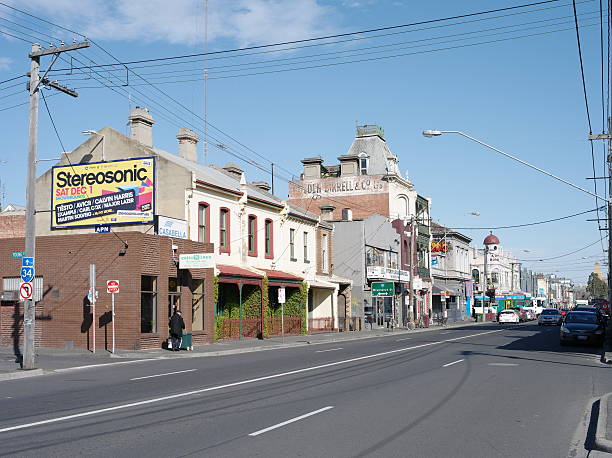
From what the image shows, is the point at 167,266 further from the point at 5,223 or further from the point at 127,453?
the point at 127,453

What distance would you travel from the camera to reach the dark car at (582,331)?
30.5 m

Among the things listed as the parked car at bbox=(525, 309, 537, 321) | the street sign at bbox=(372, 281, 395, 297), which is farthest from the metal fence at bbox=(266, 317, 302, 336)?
the parked car at bbox=(525, 309, 537, 321)

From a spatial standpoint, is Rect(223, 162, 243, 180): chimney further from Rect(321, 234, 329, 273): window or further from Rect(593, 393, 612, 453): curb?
Rect(593, 393, 612, 453): curb

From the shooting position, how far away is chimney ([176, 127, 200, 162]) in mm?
41594

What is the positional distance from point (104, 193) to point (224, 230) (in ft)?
20.8

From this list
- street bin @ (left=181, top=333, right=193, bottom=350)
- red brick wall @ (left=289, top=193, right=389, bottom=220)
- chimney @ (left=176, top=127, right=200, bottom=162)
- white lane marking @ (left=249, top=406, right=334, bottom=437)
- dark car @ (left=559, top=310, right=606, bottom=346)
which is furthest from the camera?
red brick wall @ (left=289, top=193, right=389, bottom=220)

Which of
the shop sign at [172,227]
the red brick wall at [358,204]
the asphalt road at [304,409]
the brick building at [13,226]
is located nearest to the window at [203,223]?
the shop sign at [172,227]

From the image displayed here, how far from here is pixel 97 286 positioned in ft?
92.9

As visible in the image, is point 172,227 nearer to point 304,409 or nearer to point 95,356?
point 95,356

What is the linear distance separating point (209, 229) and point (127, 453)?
84.5 feet

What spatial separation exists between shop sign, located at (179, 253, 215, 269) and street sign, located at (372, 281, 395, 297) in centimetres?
2238

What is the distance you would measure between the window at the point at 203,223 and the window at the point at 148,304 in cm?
496

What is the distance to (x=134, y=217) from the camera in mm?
31203

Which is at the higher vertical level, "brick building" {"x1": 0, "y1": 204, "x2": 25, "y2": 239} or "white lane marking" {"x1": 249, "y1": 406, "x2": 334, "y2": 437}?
"brick building" {"x1": 0, "y1": 204, "x2": 25, "y2": 239}
